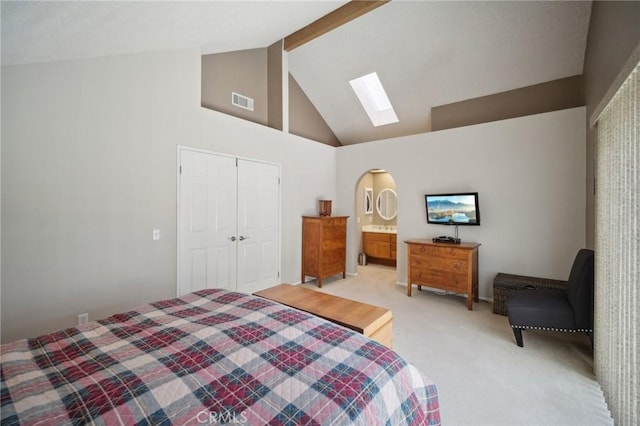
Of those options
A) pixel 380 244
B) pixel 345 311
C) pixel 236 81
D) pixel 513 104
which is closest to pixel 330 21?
pixel 236 81

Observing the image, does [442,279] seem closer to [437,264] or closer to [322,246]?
[437,264]

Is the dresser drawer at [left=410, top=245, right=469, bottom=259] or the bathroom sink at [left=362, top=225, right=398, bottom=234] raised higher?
the bathroom sink at [left=362, top=225, right=398, bottom=234]

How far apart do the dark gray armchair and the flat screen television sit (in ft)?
4.80

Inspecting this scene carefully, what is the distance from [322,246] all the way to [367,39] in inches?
139

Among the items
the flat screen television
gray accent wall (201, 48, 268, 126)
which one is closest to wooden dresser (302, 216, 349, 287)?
the flat screen television

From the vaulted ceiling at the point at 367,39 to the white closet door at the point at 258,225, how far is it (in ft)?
5.92

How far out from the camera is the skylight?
5.38 metres

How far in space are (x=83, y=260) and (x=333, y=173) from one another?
430 centimetres

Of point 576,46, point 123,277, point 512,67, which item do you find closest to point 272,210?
point 123,277

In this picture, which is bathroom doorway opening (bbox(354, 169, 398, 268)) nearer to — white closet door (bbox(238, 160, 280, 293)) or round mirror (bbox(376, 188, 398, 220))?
round mirror (bbox(376, 188, 398, 220))

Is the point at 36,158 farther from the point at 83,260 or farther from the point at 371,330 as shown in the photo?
the point at 371,330

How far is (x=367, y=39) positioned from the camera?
4473mm

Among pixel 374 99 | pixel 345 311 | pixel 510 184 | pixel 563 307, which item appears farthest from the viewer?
pixel 374 99

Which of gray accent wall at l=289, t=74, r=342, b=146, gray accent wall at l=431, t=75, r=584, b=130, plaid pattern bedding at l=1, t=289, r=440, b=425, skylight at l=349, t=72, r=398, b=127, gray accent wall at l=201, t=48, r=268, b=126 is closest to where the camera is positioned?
plaid pattern bedding at l=1, t=289, r=440, b=425
